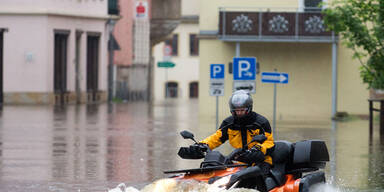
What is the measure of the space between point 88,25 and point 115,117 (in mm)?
17077

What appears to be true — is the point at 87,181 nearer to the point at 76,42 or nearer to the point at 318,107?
the point at 318,107

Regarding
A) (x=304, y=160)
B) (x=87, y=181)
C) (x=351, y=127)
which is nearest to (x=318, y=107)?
(x=351, y=127)

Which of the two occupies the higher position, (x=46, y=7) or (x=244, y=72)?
(x=46, y=7)

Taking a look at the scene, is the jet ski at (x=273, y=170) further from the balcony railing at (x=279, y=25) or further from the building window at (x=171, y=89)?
the building window at (x=171, y=89)

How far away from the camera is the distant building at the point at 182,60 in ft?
269

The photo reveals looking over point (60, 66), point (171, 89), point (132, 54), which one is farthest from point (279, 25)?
point (171, 89)

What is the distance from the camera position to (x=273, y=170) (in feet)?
35.3

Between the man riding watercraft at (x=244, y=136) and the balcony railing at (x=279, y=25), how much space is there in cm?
2858

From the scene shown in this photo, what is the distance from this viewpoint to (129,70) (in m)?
62.6

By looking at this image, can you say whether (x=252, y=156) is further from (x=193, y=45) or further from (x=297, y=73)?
(x=193, y=45)

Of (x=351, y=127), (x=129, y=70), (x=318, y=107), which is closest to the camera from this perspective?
(x=351, y=127)

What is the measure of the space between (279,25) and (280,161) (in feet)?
94.6

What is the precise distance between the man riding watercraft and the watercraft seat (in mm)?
136

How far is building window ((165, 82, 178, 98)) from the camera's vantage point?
8319 centimetres
